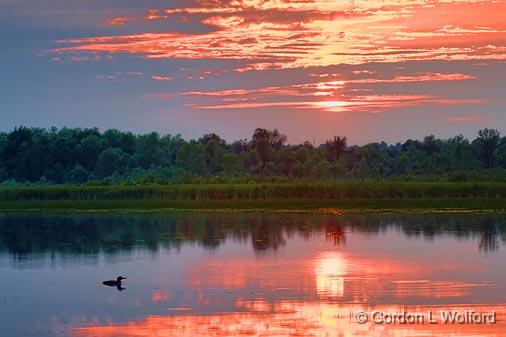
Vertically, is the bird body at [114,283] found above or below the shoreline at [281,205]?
below

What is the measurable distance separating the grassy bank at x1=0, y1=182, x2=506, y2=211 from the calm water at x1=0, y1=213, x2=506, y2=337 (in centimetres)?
1174

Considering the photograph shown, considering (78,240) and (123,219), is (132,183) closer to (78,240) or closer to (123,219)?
(123,219)

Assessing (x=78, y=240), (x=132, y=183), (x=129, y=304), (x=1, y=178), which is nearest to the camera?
(x=129, y=304)

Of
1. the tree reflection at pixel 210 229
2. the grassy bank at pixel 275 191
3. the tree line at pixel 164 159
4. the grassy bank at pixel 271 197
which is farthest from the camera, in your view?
the tree line at pixel 164 159

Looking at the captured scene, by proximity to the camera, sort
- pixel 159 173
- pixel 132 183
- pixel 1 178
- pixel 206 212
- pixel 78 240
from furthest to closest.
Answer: pixel 1 178
pixel 159 173
pixel 132 183
pixel 206 212
pixel 78 240

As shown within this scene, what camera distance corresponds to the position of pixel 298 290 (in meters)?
21.5

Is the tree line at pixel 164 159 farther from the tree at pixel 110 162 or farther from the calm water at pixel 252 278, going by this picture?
the calm water at pixel 252 278

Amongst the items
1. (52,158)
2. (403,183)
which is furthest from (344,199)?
(52,158)

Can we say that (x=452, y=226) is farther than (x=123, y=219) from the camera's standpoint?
No

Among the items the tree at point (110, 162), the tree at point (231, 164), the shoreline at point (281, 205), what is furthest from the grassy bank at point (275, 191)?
the tree at point (110, 162)

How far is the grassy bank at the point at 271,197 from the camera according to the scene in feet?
175

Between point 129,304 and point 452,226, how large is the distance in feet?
70.8

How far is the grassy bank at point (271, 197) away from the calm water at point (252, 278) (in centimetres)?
1174

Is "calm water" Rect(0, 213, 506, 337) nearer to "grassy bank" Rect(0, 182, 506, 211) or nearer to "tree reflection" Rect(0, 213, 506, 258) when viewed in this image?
"tree reflection" Rect(0, 213, 506, 258)
